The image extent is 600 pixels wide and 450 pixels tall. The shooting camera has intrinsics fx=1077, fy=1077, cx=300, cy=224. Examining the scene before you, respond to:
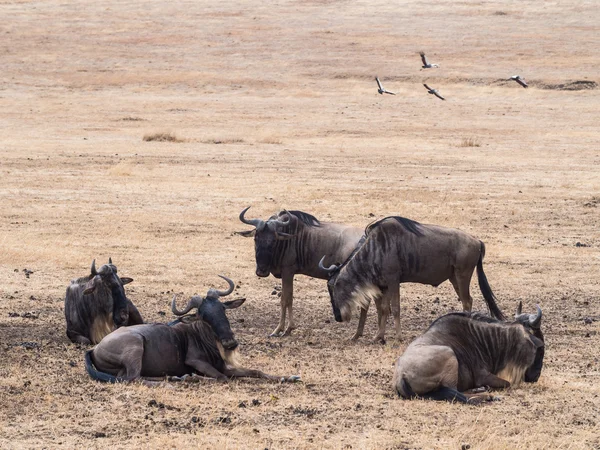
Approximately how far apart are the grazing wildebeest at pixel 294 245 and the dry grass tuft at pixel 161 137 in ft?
65.2

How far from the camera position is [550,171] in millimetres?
26422

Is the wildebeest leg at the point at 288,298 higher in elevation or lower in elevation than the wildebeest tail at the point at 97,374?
lower

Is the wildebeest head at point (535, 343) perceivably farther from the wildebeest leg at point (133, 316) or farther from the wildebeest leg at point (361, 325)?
the wildebeest leg at point (133, 316)

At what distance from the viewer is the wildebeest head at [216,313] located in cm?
949

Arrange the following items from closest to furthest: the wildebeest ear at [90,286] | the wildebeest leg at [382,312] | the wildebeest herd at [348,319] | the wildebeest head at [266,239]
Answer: the wildebeest herd at [348,319]
the wildebeest ear at [90,286]
the wildebeest leg at [382,312]
the wildebeest head at [266,239]

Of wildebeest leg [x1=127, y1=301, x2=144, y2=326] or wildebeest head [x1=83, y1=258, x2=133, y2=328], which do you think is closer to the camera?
wildebeest head [x1=83, y1=258, x2=133, y2=328]

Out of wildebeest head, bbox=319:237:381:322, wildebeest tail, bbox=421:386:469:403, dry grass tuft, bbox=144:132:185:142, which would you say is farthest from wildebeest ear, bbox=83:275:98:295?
dry grass tuft, bbox=144:132:185:142

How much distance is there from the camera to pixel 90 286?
35.8 feet

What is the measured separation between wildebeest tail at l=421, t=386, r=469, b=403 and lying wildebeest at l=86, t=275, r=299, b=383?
1.30 meters

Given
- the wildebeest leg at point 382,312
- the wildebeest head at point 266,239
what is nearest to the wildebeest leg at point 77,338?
the wildebeest head at point 266,239

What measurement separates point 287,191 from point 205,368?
513 inches

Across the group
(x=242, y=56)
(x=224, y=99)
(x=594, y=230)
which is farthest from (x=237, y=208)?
(x=242, y=56)

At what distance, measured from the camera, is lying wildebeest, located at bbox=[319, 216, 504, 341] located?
11.4 metres

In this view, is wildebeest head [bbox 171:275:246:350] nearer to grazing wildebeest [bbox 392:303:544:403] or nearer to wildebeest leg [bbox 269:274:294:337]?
grazing wildebeest [bbox 392:303:544:403]
